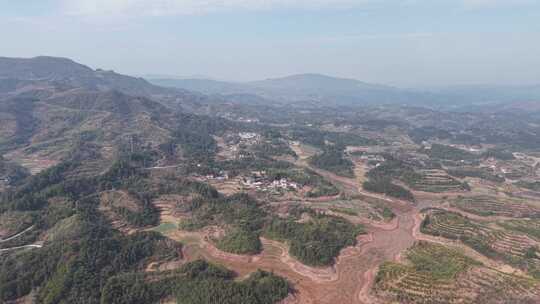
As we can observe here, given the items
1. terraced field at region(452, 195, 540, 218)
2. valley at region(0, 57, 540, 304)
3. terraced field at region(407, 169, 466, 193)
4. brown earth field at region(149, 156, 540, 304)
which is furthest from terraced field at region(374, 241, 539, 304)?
terraced field at region(407, 169, 466, 193)

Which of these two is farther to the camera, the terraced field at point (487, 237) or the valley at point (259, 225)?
the terraced field at point (487, 237)

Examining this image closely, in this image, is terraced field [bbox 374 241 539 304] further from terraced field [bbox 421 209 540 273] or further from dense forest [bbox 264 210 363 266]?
dense forest [bbox 264 210 363 266]

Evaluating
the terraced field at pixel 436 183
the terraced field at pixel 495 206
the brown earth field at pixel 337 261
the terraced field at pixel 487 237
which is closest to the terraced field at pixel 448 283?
the brown earth field at pixel 337 261

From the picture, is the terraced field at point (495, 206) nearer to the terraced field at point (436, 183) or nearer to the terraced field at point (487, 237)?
the terraced field at point (436, 183)

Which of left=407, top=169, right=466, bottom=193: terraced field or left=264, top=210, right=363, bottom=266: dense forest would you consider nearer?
left=264, top=210, right=363, bottom=266: dense forest

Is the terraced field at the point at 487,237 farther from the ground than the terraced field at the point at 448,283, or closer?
closer

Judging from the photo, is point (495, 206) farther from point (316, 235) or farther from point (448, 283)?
point (316, 235)

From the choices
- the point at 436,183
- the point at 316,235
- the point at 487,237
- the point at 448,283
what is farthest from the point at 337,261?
the point at 436,183
